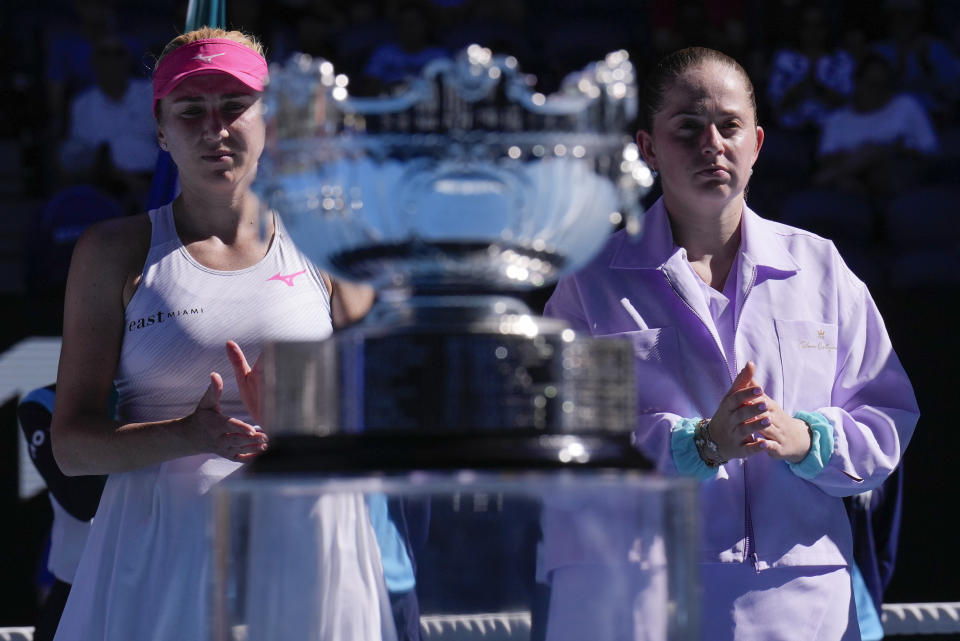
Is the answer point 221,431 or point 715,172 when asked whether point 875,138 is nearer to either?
point 715,172

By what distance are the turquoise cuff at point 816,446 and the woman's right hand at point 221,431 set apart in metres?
0.64

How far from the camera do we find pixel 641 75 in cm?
526

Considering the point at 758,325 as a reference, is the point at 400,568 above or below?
below

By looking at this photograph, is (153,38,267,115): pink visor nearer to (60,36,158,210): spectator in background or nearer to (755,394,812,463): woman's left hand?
(755,394,812,463): woman's left hand

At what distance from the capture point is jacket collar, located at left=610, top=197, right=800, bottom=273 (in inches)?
66.9

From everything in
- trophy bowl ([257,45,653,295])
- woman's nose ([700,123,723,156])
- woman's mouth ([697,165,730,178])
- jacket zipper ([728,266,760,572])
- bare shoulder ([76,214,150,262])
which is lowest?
jacket zipper ([728,266,760,572])

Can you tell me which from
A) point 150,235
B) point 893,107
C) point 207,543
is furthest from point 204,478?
point 893,107

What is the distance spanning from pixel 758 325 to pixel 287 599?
91 cm

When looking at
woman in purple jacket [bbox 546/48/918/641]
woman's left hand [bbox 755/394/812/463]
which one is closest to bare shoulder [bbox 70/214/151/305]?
woman in purple jacket [bbox 546/48/918/641]

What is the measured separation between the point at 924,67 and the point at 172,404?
5289mm

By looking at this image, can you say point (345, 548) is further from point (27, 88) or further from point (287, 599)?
point (27, 88)

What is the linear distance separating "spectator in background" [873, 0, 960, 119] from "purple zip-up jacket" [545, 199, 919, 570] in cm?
469

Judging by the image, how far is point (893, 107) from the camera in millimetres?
5695

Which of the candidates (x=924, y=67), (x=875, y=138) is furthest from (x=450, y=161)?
(x=924, y=67)
